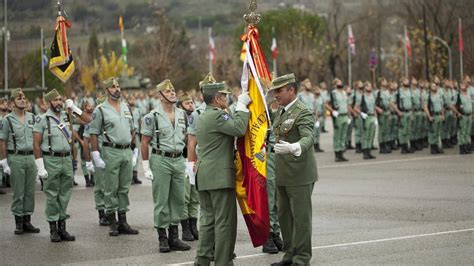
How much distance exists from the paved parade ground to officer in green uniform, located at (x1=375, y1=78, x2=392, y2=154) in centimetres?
638

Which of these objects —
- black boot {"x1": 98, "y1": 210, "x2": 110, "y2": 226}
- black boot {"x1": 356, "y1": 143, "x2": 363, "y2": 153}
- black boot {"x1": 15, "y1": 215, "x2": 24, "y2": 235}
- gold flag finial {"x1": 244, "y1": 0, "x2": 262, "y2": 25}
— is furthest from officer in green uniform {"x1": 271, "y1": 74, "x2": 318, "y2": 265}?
black boot {"x1": 356, "y1": 143, "x2": 363, "y2": 153}

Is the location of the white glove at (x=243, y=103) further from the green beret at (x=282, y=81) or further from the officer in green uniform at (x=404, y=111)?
the officer in green uniform at (x=404, y=111)

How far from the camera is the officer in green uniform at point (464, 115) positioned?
2505cm

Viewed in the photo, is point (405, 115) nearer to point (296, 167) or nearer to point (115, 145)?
point (115, 145)

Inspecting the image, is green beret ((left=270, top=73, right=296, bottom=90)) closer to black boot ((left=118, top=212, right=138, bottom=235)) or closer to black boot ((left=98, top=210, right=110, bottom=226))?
black boot ((left=118, top=212, right=138, bottom=235))

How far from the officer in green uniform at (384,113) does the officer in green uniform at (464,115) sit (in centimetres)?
223

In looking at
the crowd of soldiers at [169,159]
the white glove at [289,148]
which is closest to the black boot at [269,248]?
the crowd of soldiers at [169,159]

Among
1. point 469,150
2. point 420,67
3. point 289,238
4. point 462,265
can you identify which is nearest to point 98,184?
point 289,238

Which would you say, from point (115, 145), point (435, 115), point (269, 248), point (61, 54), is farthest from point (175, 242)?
point (435, 115)

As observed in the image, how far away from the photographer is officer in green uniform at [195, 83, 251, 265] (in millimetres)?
9914

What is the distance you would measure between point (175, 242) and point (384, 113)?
16.0 meters

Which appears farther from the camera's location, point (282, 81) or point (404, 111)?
point (404, 111)

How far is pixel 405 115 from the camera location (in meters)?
26.9

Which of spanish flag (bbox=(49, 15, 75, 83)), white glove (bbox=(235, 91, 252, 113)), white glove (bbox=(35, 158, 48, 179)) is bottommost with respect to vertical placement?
white glove (bbox=(35, 158, 48, 179))
